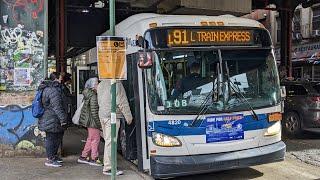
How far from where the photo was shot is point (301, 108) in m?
14.1

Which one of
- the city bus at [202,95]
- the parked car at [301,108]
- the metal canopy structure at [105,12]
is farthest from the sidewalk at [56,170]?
the parked car at [301,108]

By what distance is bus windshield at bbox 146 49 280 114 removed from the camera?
7.58m

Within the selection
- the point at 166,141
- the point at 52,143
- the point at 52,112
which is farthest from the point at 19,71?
the point at 166,141

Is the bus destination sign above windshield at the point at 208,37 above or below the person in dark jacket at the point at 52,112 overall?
above

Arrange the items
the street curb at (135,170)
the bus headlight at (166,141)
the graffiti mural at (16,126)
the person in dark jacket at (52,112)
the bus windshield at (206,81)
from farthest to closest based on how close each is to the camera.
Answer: the graffiti mural at (16,126) → the person in dark jacket at (52,112) → the street curb at (135,170) → the bus windshield at (206,81) → the bus headlight at (166,141)

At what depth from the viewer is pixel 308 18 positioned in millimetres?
31969

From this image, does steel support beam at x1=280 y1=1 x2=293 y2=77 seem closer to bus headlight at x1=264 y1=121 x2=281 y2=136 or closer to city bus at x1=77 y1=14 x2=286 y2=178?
bus headlight at x1=264 y1=121 x2=281 y2=136

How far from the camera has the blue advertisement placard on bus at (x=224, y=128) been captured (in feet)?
25.0

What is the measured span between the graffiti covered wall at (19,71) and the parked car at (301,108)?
306 inches

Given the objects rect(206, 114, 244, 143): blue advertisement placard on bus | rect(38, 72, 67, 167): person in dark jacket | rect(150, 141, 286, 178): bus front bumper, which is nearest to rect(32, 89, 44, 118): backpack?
rect(38, 72, 67, 167): person in dark jacket

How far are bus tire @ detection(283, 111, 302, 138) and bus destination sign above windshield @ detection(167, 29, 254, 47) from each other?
263 inches

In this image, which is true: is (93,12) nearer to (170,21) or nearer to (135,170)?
(135,170)

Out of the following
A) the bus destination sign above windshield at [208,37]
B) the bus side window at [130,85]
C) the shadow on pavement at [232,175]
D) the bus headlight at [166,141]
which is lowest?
the shadow on pavement at [232,175]

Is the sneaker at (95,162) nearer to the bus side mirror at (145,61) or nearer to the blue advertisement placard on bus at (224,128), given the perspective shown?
the blue advertisement placard on bus at (224,128)
